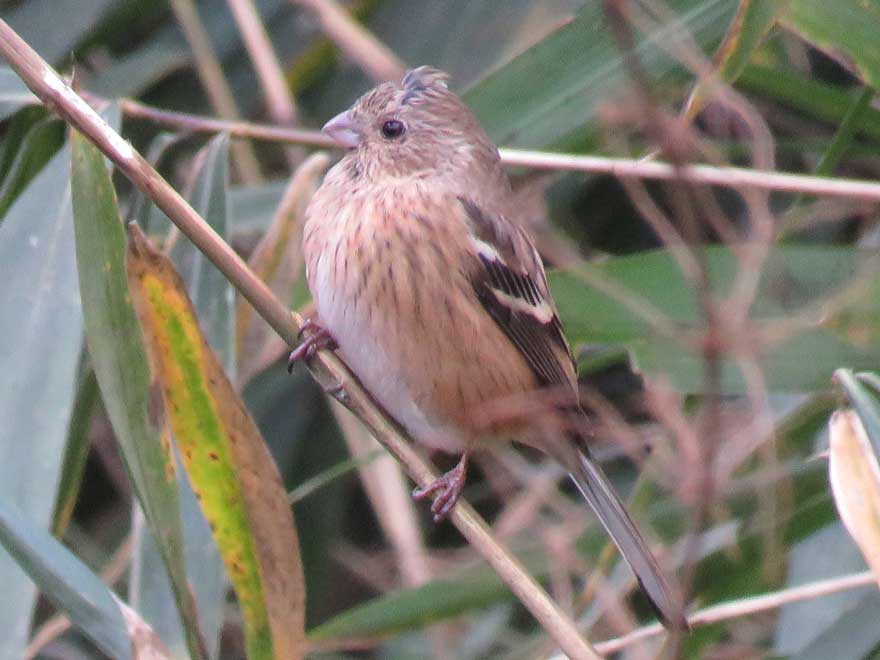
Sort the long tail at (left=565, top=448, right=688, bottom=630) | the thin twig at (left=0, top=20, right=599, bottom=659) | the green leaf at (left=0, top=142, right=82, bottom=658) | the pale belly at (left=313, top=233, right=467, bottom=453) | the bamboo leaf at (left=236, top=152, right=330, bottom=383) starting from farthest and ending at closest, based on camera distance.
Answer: the bamboo leaf at (left=236, top=152, right=330, bottom=383), the pale belly at (left=313, top=233, right=467, bottom=453), the long tail at (left=565, top=448, right=688, bottom=630), the green leaf at (left=0, top=142, right=82, bottom=658), the thin twig at (left=0, top=20, right=599, bottom=659)

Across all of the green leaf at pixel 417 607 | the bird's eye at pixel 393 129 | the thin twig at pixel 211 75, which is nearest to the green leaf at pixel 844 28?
the bird's eye at pixel 393 129

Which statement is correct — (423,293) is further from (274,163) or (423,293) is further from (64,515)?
(274,163)

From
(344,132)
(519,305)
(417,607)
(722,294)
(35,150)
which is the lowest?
(417,607)

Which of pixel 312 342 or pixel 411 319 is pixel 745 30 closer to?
pixel 411 319

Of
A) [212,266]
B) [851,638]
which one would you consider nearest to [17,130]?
[212,266]

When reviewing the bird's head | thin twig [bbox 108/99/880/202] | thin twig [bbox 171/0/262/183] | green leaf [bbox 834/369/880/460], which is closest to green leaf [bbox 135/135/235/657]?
thin twig [bbox 108/99/880/202]

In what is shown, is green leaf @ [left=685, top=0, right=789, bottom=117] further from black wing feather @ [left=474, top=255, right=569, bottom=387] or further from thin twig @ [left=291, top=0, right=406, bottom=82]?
thin twig @ [left=291, top=0, right=406, bottom=82]

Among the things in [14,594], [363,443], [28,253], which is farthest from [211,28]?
[14,594]
